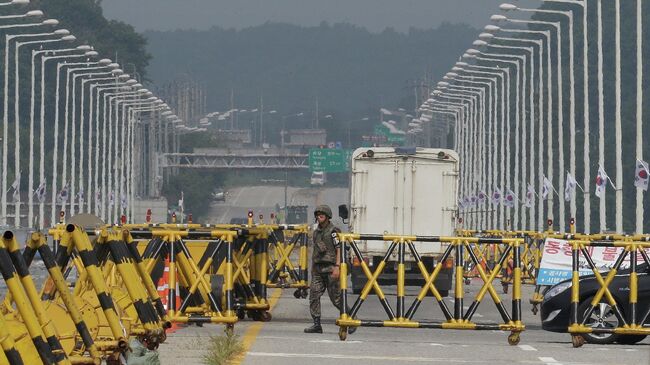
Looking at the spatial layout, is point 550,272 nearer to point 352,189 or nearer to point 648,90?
point 352,189

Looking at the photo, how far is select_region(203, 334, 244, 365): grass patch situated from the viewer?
2035 cm

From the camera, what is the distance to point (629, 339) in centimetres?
2645

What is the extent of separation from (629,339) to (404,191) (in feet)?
41.4

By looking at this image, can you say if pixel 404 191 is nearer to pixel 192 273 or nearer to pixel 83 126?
pixel 192 273

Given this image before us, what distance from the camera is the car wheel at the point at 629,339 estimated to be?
85.9ft

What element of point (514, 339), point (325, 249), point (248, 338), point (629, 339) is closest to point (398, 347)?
point (514, 339)

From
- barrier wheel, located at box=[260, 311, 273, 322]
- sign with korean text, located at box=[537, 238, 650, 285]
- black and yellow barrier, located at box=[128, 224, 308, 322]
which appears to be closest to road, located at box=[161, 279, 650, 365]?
barrier wheel, located at box=[260, 311, 273, 322]

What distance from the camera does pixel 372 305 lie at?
38.1 m

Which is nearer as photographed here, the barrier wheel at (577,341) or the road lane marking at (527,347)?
the road lane marking at (527,347)

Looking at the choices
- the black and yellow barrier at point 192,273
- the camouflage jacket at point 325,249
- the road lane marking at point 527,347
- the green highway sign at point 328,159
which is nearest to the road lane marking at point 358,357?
the road lane marking at point 527,347

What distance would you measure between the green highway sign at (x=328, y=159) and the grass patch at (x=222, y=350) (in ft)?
448

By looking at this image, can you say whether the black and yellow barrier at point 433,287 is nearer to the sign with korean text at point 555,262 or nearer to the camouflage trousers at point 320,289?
the camouflage trousers at point 320,289

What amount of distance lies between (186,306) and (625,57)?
147335mm

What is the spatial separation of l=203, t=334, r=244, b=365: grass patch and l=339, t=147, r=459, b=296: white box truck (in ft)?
50.0
